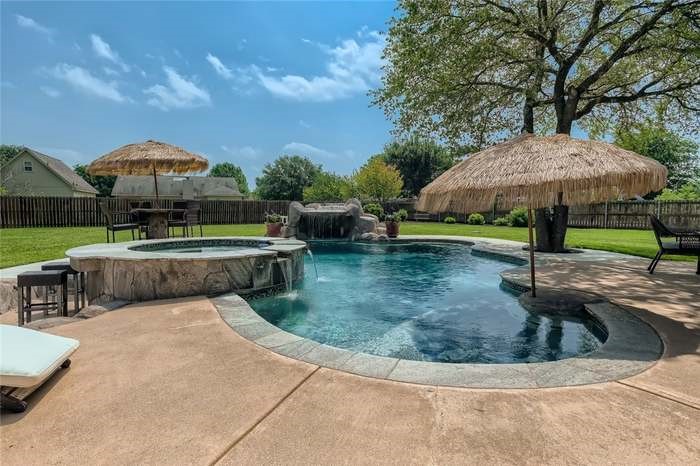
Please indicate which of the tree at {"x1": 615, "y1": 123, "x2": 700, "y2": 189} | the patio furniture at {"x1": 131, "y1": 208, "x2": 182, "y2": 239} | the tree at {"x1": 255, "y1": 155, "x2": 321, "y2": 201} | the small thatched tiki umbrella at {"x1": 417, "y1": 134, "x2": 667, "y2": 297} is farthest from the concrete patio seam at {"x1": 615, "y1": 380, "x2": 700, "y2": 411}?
the tree at {"x1": 615, "y1": 123, "x2": 700, "y2": 189}

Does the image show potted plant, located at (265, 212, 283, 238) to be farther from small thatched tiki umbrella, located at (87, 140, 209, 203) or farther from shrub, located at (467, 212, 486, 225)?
shrub, located at (467, 212, 486, 225)

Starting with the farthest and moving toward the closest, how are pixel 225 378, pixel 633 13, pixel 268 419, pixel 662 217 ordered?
pixel 662 217 → pixel 633 13 → pixel 225 378 → pixel 268 419

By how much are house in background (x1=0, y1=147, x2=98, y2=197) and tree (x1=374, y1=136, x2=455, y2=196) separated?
2985 centimetres

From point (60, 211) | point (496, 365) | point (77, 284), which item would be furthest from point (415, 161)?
point (496, 365)

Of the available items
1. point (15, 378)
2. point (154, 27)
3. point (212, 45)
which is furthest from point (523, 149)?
point (212, 45)

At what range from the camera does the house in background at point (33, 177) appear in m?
29.1

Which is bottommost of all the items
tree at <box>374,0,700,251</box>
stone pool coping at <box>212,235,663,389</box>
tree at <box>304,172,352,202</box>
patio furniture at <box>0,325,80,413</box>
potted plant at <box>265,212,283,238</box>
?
stone pool coping at <box>212,235,663,389</box>

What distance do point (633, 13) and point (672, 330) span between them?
9.55 metres

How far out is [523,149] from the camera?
4.09 meters

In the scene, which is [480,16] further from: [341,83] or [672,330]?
[341,83]

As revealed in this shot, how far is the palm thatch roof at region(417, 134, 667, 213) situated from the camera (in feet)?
11.6

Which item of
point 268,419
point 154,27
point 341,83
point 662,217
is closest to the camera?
point 268,419

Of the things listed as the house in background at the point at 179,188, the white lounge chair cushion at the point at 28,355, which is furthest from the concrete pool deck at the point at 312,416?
the house in background at the point at 179,188

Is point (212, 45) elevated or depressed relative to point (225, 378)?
elevated
